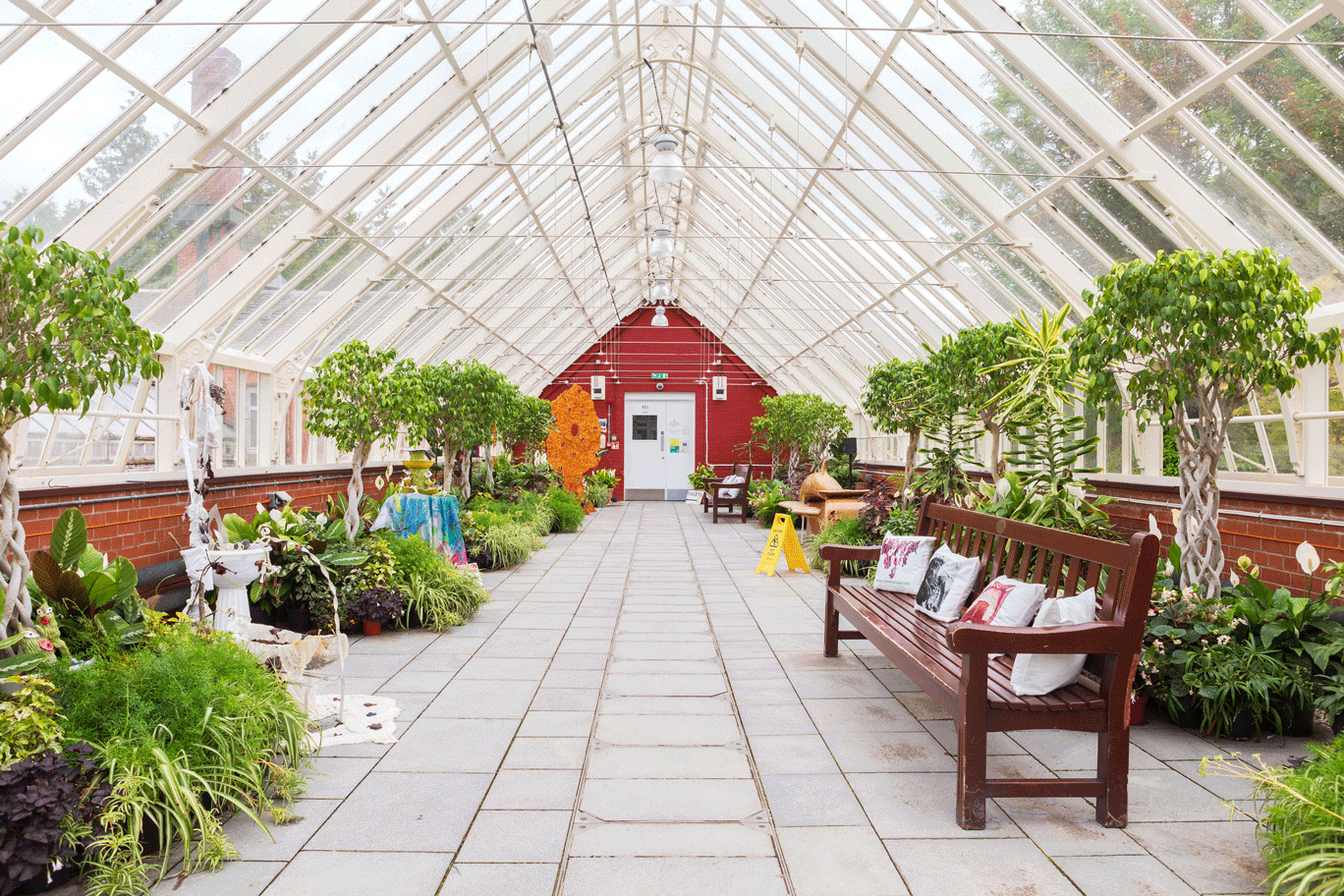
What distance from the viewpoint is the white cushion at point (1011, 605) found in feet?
10.6

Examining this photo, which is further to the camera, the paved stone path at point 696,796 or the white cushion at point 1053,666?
the white cushion at point 1053,666

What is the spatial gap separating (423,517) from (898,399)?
14.5 feet

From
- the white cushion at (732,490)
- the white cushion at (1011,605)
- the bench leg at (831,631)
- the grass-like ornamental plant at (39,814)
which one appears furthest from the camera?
the white cushion at (732,490)

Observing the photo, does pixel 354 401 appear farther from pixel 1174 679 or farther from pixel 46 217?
pixel 1174 679

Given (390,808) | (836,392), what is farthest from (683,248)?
(390,808)

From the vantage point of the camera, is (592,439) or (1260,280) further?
(592,439)

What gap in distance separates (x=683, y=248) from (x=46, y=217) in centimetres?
1326

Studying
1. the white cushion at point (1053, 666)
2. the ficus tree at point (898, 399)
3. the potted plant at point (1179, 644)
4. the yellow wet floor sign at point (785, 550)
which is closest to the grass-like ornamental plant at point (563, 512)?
the yellow wet floor sign at point (785, 550)

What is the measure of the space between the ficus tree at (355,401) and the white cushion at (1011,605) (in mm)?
4296

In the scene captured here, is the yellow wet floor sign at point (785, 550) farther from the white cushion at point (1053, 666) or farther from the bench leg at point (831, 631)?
the white cushion at point (1053, 666)

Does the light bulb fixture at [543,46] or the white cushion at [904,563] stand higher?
the light bulb fixture at [543,46]

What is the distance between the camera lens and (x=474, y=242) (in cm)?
1045

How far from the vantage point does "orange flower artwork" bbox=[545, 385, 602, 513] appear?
48.5 feet

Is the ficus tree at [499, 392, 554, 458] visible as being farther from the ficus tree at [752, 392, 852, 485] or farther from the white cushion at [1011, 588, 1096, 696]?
the white cushion at [1011, 588, 1096, 696]
